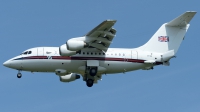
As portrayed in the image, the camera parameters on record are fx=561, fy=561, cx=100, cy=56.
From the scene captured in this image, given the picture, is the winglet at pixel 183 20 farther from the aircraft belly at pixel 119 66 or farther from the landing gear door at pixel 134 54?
the aircraft belly at pixel 119 66

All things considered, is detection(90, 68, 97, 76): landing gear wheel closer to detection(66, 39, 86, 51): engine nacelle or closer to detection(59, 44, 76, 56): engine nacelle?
detection(59, 44, 76, 56): engine nacelle

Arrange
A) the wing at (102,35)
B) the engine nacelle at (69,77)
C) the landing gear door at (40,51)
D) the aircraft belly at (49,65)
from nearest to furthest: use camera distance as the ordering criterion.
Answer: the wing at (102,35)
the aircraft belly at (49,65)
the landing gear door at (40,51)
the engine nacelle at (69,77)

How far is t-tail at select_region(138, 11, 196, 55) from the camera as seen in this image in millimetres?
34656

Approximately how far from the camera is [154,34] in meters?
35.4

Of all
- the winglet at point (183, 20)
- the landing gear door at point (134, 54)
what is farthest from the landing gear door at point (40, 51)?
the winglet at point (183, 20)

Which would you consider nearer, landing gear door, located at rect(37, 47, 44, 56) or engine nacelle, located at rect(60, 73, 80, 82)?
landing gear door, located at rect(37, 47, 44, 56)

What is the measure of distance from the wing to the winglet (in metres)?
4.51

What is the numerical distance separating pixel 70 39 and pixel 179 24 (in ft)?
23.6

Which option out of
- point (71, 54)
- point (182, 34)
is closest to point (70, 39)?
point (71, 54)

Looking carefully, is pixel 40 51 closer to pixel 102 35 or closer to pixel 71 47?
pixel 71 47

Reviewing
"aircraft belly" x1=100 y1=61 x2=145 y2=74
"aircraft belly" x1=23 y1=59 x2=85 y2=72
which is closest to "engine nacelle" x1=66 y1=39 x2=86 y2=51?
"aircraft belly" x1=23 y1=59 x2=85 y2=72

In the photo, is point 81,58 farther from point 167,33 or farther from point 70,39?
point 167,33

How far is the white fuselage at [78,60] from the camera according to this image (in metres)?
33.2

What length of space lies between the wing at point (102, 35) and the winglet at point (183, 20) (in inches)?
177
